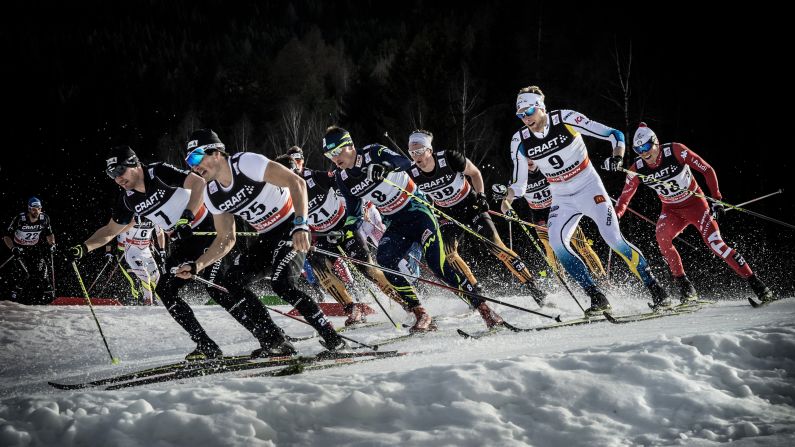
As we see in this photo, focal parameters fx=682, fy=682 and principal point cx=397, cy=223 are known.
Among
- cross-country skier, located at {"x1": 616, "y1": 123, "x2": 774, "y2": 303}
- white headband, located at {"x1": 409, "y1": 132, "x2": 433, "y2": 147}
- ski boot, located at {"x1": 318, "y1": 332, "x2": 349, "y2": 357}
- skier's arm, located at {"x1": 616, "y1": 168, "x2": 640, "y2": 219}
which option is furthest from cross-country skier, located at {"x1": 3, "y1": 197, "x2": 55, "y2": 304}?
cross-country skier, located at {"x1": 616, "y1": 123, "x2": 774, "y2": 303}

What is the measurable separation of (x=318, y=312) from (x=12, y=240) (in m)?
10.5

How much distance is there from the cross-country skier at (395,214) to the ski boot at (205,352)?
1.80 meters

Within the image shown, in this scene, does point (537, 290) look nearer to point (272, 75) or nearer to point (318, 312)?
point (318, 312)

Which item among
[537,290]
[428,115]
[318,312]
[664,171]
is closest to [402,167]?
[318,312]

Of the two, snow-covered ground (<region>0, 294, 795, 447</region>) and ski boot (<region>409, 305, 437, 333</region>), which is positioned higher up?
snow-covered ground (<region>0, 294, 795, 447</region>)

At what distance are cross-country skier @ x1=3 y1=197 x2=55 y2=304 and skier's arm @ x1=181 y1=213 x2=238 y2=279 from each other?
28.3 ft

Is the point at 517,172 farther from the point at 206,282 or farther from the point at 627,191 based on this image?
the point at 206,282

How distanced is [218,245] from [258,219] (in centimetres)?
37

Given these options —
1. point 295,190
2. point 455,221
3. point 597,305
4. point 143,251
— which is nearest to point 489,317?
point 597,305

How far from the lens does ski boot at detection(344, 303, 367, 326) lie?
27.6ft

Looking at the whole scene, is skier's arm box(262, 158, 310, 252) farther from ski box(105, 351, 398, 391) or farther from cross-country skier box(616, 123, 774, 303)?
cross-country skier box(616, 123, 774, 303)

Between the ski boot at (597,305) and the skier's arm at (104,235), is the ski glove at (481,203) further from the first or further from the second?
the skier's arm at (104,235)

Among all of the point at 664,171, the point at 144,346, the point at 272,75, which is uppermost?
the point at 272,75

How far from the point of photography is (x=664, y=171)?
7.87m
